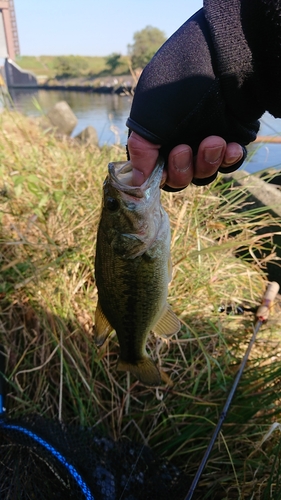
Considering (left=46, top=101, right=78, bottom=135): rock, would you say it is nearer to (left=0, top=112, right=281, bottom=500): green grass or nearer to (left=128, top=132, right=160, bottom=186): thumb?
(left=0, top=112, right=281, bottom=500): green grass

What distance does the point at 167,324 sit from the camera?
1.89 meters

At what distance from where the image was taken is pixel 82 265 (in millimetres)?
3076

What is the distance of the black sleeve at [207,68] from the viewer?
54.2 inches

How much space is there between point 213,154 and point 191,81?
301 millimetres

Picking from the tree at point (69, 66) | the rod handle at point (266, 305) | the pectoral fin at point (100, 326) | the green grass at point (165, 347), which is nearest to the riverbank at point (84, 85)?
the tree at point (69, 66)

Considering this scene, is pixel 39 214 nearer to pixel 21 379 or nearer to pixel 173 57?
pixel 21 379

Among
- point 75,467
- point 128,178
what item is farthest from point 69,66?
point 75,467

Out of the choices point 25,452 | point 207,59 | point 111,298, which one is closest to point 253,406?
point 111,298

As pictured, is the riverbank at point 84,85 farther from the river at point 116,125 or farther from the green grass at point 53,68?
the river at point 116,125

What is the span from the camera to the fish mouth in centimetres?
152

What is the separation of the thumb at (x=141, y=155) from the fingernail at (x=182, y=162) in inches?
3.4

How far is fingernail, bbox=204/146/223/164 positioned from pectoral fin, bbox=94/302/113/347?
85 cm

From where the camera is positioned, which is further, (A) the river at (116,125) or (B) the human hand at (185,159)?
(A) the river at (116,125)

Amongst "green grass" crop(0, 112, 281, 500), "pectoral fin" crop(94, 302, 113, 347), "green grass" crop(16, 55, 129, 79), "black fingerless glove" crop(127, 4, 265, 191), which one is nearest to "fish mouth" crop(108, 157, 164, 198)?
"black fingerless glove" crop(127, 4, 265, 191)
